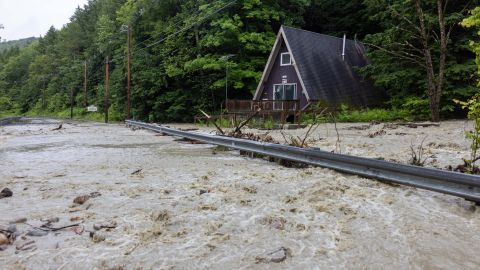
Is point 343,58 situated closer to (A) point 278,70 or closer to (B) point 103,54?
(A) point 278,70

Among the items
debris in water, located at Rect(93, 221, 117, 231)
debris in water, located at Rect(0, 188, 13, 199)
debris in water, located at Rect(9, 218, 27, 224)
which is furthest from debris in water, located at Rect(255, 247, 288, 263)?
debris in water, located at Rect(0, 188, 13, 199)

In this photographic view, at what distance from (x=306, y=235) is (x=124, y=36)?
169 ft

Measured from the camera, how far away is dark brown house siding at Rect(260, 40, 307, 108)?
30266 mm

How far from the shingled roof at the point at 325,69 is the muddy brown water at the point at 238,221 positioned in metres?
22.4

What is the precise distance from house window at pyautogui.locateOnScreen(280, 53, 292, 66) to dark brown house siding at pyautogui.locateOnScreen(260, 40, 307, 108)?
0.81 feet

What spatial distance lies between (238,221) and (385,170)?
9.12 feet

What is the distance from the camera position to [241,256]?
317 centimetres

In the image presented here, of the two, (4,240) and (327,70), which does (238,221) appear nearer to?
(4,240)

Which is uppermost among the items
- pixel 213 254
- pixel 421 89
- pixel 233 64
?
pixel 233 64

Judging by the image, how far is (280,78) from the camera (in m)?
31.3

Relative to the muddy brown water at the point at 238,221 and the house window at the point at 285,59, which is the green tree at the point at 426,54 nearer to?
the house window at the point at 285,59

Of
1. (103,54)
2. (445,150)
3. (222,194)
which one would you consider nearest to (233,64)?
(445,150)

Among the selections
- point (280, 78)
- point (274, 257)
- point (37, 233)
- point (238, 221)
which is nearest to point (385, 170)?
point (238, 221)

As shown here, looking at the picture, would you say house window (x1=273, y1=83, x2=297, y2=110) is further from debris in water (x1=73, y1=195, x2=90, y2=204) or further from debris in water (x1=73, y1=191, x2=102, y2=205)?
debris in water (x1=73, y1=195, x2=90, y2=204)
